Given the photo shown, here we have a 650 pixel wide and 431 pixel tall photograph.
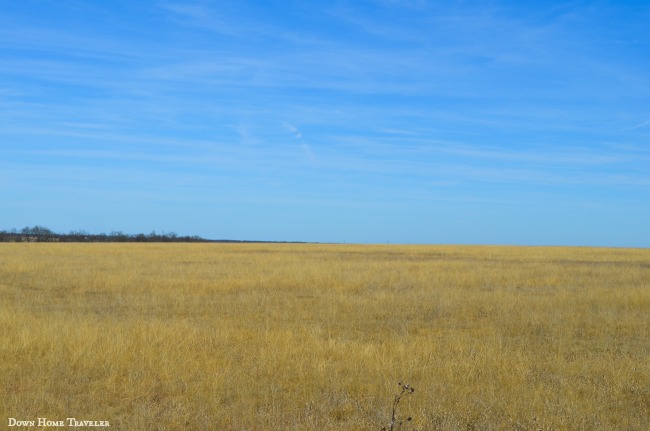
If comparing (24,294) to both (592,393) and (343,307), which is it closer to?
(343,307)

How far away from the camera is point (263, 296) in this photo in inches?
760

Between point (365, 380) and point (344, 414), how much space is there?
57.6 inches

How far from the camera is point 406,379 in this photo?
885 cm

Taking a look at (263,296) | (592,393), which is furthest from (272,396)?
(263,296)

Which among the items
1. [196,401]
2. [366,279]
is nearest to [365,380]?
[196,401]

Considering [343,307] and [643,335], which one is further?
[343,307]

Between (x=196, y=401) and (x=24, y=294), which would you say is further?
(x=24, y=294)

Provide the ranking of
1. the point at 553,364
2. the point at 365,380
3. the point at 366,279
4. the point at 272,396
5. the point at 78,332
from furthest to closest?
1. the point at 366,279
2. the point at 78,332
3. the point at 553,364
4. the point at 365,380
5. the point at 272,396

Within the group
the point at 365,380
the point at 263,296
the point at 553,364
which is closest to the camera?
the point at 365,380

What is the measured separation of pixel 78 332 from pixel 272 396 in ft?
16.2

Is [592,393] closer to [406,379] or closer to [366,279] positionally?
[406,379]

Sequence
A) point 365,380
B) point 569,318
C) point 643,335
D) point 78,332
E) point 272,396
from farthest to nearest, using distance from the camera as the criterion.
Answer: point 569,318 < point 643,335 < point 78,332 < point 365,380 < point 272,396

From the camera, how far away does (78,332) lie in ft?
36.4

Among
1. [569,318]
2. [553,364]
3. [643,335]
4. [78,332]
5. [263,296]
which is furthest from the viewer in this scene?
[263,296]
